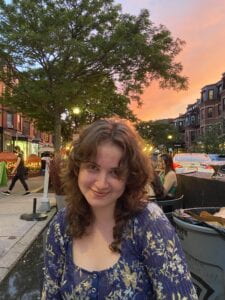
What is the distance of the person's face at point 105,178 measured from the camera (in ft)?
5.52

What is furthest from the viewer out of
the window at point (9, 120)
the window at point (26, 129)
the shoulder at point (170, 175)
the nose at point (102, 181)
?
the window at point (26, 129)

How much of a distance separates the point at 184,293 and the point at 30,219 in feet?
26.0

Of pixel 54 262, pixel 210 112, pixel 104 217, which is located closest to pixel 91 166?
pixel 104 217

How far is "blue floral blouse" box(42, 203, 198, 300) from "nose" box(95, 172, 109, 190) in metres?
0.18

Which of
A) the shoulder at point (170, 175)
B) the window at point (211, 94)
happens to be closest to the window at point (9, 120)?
the shoulder at point (170, 175)

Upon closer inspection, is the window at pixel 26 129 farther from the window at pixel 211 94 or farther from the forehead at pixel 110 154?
the forehead at pixel 110 154

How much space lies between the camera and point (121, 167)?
1682 mm

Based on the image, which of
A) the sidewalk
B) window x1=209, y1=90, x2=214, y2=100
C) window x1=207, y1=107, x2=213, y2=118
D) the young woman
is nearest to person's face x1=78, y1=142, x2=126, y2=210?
the young woman

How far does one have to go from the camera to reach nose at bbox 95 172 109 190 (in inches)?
66.0

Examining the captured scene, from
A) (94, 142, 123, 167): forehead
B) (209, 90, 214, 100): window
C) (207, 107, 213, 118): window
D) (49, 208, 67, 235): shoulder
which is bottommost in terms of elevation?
(49, 208, 67, 235): shoulder

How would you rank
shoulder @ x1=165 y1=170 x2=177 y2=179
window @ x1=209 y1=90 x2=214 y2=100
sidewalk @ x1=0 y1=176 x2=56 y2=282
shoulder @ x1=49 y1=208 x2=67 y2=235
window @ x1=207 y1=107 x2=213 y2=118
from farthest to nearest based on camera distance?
window @ x1=209 y1=90 x2=214 y2=100 < window @ x1=207 y1=107 x2=213 y2=118 < shoulder @ x1=165 y1=170 x2=177 y2=179 < sidewalk @ x1=0 y1=176 x2=56 y2=282 < shoulder @ x1=49 y1=208 x2=67 y2=235

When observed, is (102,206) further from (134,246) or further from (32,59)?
(32,59)

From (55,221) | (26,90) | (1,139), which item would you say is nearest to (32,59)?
(26,90)

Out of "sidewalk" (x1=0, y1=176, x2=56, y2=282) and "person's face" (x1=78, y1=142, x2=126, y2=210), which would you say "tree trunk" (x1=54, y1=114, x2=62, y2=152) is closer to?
"sidewalk" (x1=0, y1=176, x2=56, y2=282)
